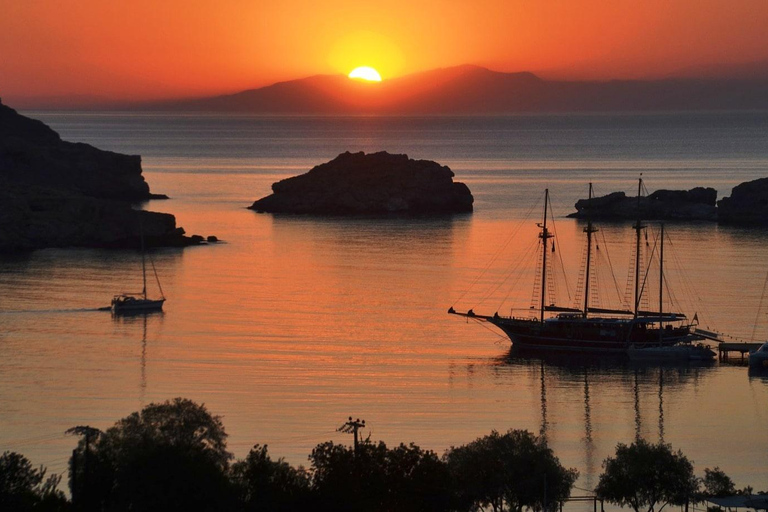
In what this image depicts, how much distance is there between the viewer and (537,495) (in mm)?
25812

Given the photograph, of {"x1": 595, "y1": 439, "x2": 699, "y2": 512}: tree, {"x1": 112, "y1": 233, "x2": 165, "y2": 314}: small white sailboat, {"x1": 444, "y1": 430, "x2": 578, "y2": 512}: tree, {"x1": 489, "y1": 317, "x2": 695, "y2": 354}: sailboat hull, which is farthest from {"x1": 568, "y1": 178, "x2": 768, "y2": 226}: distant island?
{"x1": 444, "y1": 430, "x2": 578, "y2": 512}: tree

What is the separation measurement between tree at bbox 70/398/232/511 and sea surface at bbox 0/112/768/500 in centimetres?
600

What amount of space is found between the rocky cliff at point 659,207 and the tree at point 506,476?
212ft

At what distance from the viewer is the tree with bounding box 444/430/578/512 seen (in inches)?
999

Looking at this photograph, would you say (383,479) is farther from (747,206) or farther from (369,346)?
(747,206)

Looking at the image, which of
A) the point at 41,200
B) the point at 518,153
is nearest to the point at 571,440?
the point at 41,200

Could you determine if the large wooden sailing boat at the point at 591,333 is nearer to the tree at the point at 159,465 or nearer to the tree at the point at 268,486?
the tree at the point at 159,465

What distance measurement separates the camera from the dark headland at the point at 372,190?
9831 centimetres

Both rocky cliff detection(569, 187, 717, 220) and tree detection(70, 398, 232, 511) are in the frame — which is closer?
tree detection(70, 398, 232, 511)

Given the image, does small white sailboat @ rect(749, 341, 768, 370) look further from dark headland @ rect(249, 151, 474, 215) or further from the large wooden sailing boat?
dark headland @ rect(249, 151, 474, 215)

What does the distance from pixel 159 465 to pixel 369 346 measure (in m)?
24.4

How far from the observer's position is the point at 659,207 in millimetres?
91938

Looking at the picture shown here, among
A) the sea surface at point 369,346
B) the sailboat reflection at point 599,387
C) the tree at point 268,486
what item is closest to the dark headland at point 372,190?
the sea surface at point 369,346

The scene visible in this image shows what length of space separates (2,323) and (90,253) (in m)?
21.0
